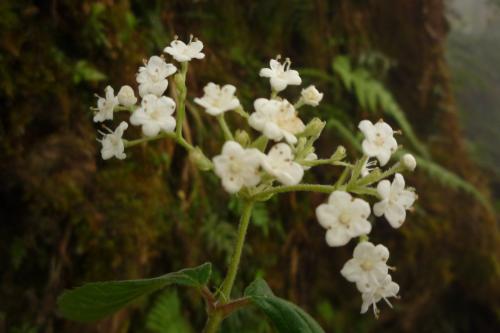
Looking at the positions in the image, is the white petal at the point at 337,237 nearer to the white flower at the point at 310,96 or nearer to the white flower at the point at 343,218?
the white flower at the point at 343,218

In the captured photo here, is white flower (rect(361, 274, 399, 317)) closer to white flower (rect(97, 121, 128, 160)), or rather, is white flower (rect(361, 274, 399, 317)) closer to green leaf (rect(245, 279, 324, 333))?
green leaf (rect(245, 279, 324, 333))

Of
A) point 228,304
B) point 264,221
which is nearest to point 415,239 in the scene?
point 264,221

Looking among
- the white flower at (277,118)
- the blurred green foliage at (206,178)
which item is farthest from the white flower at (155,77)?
the blurred green foliage at (206,178)

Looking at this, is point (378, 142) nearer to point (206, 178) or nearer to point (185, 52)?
point (185, 52)

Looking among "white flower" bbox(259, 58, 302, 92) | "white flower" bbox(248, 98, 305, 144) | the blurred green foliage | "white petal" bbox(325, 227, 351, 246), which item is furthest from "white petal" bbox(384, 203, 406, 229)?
the blurred green foliage

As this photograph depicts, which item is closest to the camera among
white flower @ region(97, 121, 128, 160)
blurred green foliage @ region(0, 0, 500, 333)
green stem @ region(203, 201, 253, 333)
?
green stem @ region(203, 201, 253, 333)

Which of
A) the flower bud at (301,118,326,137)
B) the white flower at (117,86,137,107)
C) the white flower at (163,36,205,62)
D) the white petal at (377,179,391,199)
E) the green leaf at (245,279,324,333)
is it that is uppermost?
the white flower at (163,36,205,62)
